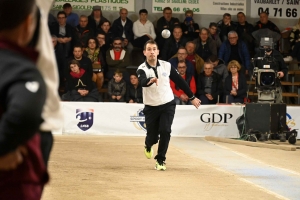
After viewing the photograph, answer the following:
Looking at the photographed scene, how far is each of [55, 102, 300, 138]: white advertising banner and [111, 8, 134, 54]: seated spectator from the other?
381cm

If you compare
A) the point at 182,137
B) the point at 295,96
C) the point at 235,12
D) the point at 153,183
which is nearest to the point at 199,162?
the point at 153,183

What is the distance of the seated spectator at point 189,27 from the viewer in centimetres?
1966

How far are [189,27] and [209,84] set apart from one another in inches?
114

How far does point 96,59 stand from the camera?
18203 millimetres

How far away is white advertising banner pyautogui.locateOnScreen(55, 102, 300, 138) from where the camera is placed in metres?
16.0

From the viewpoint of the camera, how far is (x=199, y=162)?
11.0m

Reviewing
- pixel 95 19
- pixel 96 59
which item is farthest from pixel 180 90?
pixel 95 19

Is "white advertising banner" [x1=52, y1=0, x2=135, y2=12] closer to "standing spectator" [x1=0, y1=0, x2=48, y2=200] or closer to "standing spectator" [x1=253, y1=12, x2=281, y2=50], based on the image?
"standing spectator" [x1=253, y1=12, x2=281, y2=50]

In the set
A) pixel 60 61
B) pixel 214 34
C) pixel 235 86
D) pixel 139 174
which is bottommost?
pixel 139 174

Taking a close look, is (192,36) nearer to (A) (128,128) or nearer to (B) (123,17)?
(B) (123,17)

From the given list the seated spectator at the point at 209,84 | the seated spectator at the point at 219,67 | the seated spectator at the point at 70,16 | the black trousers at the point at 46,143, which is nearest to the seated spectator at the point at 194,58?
the seated spectator at the point at 219,67

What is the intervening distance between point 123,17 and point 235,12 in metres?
4.40

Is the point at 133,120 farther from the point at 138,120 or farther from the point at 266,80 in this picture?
the point at 266,80

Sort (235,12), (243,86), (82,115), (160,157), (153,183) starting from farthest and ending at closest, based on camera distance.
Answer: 1. (235,12)
2. (243,86)
3. (82,115)
4. (160,157)
5. (153,183)
